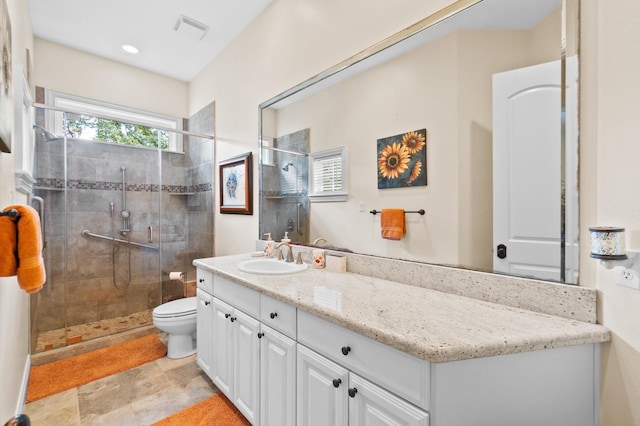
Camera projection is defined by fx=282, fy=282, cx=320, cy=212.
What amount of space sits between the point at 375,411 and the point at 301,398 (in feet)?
1.30

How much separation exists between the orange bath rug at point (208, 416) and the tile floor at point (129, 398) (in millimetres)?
59

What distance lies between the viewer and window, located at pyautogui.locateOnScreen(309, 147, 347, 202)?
179cm

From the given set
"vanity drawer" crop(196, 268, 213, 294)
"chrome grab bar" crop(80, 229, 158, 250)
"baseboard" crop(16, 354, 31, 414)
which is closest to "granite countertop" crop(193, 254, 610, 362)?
"vanity drawer" crop(196, 268, 213, 294)

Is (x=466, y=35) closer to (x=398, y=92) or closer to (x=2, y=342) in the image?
(x=398, y=92)

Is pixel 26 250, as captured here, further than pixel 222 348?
No

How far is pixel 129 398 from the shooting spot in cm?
186

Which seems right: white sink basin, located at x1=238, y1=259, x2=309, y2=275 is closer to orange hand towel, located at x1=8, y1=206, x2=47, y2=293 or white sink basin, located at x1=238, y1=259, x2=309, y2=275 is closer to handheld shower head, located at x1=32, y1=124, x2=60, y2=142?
orange hand towel, located at x1=8, y1=206, x2=47, y2=293

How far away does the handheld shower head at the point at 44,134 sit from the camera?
2520 millimetres

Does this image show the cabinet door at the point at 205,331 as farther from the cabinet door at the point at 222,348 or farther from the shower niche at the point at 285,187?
the shower niche at the point at 285,187

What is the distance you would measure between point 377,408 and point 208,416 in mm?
1306

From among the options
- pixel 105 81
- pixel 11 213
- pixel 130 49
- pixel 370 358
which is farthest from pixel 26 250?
pixel 105 81

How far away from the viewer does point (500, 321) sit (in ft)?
3.11

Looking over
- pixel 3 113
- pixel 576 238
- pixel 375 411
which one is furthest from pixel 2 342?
pixel 576 238

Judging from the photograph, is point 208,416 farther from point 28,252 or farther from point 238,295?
point 28,252
